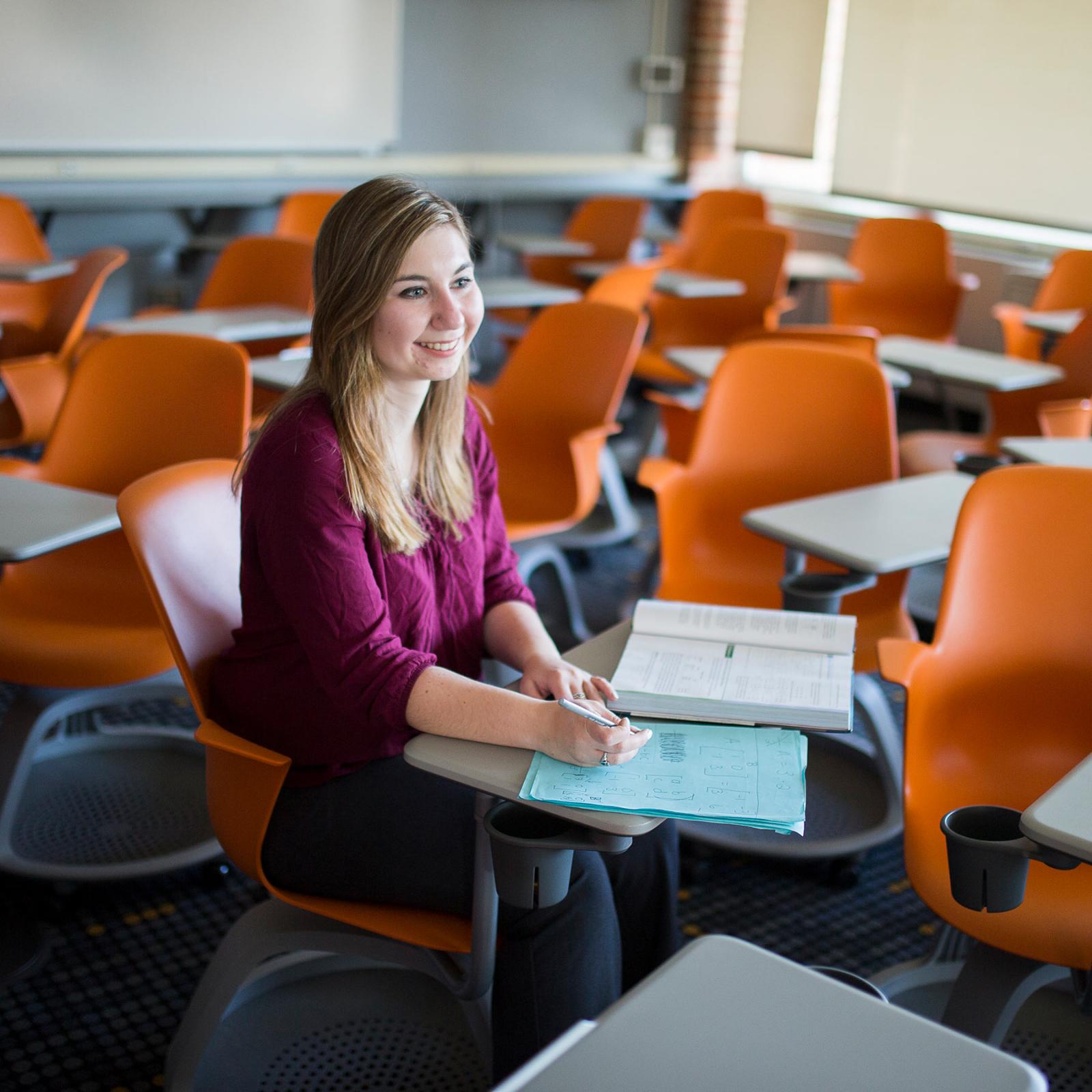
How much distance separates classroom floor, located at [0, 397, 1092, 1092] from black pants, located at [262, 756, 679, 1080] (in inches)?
23.9

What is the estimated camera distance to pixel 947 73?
22.0 feet

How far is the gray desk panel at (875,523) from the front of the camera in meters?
2.23

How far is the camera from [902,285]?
606cm

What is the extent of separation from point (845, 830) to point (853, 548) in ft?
2.46

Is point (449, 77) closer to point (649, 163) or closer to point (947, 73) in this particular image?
point (649, 163)

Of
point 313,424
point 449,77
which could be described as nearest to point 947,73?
point 449,77

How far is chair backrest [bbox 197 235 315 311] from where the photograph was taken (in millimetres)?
4410

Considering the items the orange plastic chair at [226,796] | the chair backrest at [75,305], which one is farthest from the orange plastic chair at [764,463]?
the chair backrest at [75,305]

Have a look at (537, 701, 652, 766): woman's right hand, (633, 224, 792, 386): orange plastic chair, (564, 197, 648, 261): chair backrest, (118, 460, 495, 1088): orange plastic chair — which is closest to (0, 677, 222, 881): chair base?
(118, 460, 495, 1088): orange plastic chair

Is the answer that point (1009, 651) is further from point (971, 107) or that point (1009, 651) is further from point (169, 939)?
point (971, 107)

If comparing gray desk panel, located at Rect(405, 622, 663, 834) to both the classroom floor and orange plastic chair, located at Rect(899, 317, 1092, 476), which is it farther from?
orange plastic chair, located at Rect(899, 317, 1092, 476)

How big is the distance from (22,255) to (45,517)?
3469 millimetres

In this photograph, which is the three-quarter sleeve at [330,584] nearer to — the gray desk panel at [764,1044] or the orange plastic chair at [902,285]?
the gray desk panel at [764,1044]

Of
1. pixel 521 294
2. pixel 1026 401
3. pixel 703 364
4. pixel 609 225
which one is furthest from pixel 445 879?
pixel 609 225
